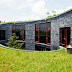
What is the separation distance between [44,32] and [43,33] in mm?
324

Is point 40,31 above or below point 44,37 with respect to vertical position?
above

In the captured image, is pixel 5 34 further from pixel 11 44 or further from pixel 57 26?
pixel 57 26

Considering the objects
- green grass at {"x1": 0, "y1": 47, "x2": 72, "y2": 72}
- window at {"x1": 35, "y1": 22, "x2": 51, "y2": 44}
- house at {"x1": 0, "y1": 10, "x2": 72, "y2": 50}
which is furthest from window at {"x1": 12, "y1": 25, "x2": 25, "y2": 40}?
green grass at {"x1": 0, "y1": 47, "x2": 72, "y2": 72}

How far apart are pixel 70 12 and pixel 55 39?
14.4 feet

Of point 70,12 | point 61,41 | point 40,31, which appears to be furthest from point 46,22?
point 70,12

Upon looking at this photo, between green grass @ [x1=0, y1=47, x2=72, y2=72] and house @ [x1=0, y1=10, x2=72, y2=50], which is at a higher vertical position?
house @ [x1=0, y1=10, x2=72, y2=50]

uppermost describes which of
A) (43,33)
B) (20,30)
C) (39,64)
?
(20,30)

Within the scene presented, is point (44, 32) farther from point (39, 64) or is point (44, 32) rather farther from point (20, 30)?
point (39, 64)

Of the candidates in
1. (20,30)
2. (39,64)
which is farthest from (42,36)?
(39,64)

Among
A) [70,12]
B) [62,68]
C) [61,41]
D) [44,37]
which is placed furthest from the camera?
[44,37]

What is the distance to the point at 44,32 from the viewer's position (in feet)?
51.0

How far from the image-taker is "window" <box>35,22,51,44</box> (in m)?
14.6

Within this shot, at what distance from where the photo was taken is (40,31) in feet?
53.4

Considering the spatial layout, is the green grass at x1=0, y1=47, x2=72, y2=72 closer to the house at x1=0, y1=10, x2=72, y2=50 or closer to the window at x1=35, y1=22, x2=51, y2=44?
the house at x1=0, y1=10, x2=72, y2=50
